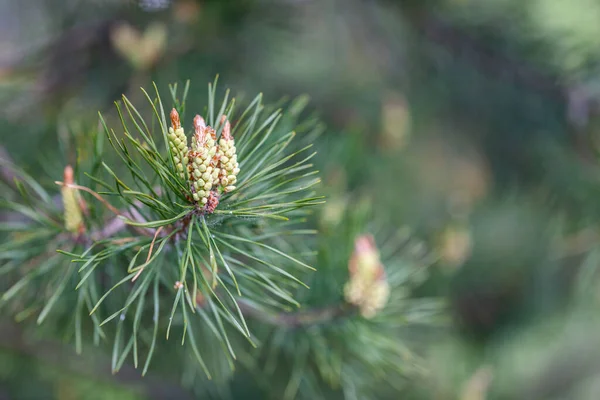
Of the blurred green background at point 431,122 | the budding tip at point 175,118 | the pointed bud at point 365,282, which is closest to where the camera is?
the budding tip at point 175,118

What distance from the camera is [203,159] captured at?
228 millimetres

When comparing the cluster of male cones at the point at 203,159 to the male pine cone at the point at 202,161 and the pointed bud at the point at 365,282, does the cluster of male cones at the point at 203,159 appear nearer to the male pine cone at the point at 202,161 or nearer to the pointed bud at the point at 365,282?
the male pine cone at the point at 202,161

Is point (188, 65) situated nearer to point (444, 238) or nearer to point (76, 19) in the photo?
point (76, 19)

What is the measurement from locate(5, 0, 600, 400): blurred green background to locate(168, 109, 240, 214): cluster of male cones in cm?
18

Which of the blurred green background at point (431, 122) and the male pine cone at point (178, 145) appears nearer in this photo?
the male pine cone at point (178, 145)

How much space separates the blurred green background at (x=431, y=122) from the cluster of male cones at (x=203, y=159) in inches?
7.2

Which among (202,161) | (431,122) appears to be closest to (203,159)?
(202,161)

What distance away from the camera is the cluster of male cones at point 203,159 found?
0.23m

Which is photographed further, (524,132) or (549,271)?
(549,271)

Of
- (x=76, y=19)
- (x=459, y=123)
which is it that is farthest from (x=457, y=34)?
(x=76, y=19)

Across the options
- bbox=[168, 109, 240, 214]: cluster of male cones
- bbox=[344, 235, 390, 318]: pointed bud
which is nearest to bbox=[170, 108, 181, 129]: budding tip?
bbox=[168, 109, 240, 214]: cluster of male cones

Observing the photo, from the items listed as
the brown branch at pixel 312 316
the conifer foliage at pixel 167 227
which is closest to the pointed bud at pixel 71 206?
the conifer foliage at pixel 167 227

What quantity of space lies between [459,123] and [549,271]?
0.84ft

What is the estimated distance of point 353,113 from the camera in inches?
27.6
